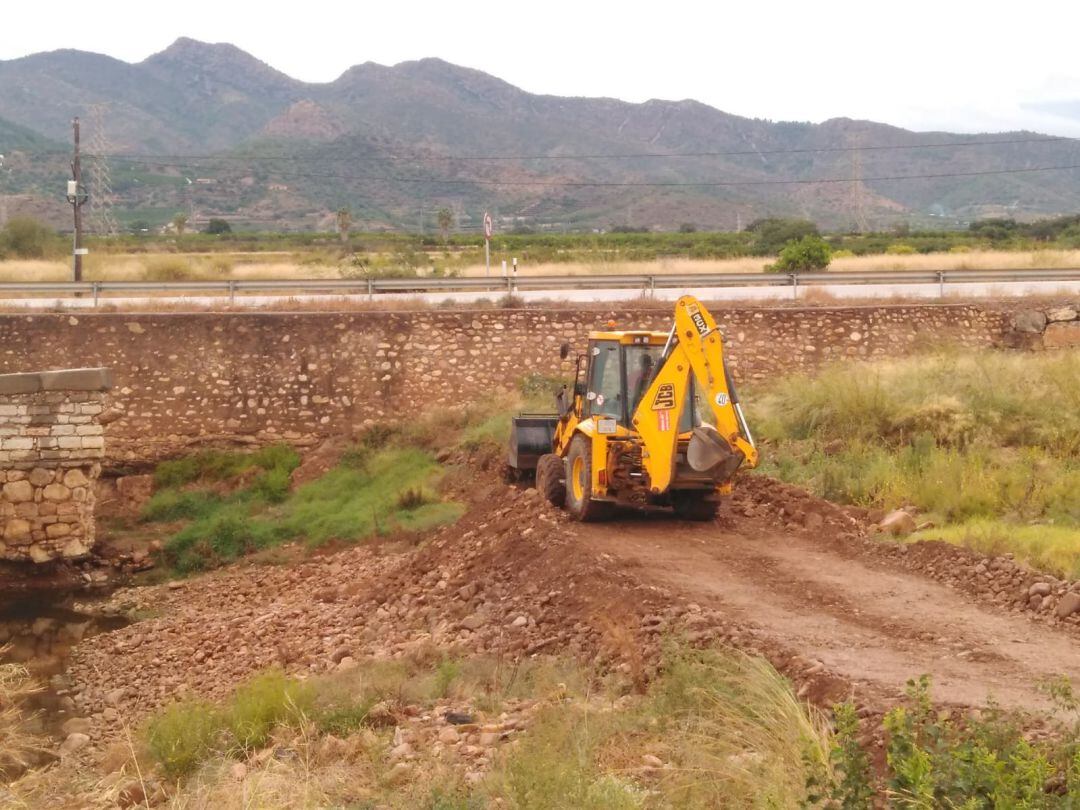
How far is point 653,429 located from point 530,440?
4102 millimetres

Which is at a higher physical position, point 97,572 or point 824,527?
point 824,527

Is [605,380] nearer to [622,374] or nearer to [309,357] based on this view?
[622,374]

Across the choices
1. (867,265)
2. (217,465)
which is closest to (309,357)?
(217,465)

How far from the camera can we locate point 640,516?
14406 millimetres

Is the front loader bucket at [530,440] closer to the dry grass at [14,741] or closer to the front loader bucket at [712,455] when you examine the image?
the front loader bucket at [712,455]

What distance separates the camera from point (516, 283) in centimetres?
2756

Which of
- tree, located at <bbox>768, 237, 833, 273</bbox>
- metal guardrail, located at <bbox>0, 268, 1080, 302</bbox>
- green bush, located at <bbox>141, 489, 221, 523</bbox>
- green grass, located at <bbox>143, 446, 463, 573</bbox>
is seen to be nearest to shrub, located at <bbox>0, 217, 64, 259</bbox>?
metal guardrail, located at <bbox>0, 268, 1080, 302</bbox>

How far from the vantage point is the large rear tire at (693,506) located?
13812 millimetres

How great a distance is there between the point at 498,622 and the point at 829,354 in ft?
44.9

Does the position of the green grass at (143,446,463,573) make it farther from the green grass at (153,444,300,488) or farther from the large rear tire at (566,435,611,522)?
the large rear tire at (566,435,611,522)

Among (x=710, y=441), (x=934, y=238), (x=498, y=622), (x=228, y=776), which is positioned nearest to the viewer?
(x=228, y=776)

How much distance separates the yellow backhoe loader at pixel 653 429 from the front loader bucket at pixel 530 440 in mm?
1402

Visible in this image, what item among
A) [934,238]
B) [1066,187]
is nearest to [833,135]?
[1066,187]

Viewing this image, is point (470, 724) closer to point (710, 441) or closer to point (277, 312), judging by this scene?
point (710, 441)
